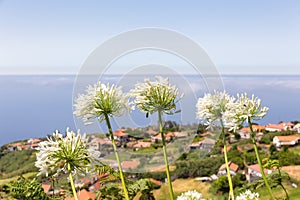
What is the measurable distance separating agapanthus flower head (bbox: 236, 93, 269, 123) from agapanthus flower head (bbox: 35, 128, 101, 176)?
770 mm

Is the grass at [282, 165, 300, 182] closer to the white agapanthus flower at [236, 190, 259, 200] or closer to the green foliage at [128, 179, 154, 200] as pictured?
the white agapanthus flower at [236, 190, 259, 200]

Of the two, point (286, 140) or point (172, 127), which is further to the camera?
point (286, 140)

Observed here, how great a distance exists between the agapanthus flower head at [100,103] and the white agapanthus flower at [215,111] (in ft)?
1.57

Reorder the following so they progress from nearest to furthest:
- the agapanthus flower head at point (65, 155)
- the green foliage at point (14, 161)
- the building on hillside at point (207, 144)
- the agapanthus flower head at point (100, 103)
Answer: the agapanthus flower head at point (65, 155)
the agapanthus flower head at point (100, 103)
the building on hillside at point (207, 144)
the green foliage at point (14, 161)

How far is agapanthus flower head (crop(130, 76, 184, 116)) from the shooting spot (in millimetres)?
1271

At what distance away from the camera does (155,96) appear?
4.17 ft

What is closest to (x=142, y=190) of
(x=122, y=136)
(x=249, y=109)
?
(x=122, y=136)

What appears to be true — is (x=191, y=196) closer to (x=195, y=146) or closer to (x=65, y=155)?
(x=65, y=155)

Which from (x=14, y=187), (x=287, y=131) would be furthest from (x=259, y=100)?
(x=287, y=131)

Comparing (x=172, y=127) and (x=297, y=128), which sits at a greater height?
(x=172, y=127)

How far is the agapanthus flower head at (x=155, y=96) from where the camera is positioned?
4.17 ft

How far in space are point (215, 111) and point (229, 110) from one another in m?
0.06

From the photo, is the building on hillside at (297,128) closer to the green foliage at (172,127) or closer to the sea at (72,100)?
the sea at (72,100)

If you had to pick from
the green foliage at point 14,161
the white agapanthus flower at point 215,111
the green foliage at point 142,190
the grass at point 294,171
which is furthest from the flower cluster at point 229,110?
the green foliage at point 14,161
